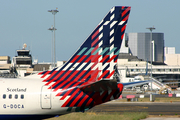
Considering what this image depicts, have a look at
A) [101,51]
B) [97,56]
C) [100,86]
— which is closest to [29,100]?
[100,86]

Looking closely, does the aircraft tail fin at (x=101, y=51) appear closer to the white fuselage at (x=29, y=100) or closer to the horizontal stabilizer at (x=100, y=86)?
the white fuselage at (x=29, y=100)

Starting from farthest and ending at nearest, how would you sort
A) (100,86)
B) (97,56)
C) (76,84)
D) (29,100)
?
(97,56) → (76,84) → (29,100) → (100,86)

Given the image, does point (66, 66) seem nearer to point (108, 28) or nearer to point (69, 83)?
point (69, 83)

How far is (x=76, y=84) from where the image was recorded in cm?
2055

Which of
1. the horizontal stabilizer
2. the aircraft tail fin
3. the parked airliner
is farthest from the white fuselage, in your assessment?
the horizontal stabilizer

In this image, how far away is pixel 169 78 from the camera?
543ft

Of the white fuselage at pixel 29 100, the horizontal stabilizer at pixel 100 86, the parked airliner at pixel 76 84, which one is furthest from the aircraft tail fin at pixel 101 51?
the horizontal stabilizer at pixel 100 86

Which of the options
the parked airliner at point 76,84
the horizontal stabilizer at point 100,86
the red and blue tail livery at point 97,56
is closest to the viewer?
the horizontal stabilizer at point 100,86

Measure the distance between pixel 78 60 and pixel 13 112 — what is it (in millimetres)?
5721

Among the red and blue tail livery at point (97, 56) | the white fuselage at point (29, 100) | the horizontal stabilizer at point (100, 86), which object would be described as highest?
the red and blue tail livery at point (97, 56)

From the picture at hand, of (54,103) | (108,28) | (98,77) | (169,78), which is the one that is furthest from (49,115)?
(169,78)

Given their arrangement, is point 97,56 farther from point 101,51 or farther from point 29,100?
point 29,100

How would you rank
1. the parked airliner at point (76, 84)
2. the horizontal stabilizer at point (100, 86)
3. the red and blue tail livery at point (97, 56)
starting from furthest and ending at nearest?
1. the red and blue tail livery at point (97, 56)
2. the parked airliner at point (76, 84)
3. the horizontal stabilizer at point (100, 86)

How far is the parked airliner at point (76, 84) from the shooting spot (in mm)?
19922
